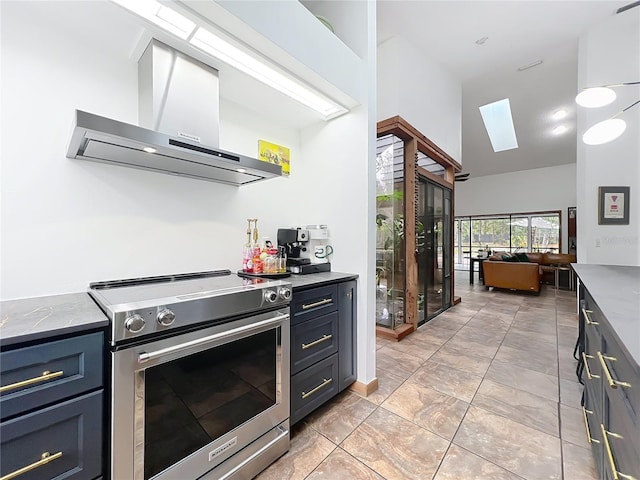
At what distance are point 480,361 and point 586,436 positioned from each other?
100cm

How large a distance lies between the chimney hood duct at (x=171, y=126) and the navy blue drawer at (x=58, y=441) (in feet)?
3.49

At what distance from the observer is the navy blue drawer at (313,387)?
159cm

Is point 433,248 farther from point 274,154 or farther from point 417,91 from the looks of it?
point 274,154

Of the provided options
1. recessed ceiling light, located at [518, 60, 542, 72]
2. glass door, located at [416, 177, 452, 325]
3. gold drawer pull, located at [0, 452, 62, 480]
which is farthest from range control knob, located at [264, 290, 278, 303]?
recessed ceiling light, located at [518, 60, 542, 72]

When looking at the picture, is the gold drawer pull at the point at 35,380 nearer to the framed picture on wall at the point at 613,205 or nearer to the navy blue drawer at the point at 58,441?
the navy blue drawer at the point at 58,441

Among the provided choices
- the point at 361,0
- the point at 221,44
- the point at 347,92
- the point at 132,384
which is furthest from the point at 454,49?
the point at 132,384

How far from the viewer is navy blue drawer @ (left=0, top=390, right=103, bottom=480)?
787 millimetres

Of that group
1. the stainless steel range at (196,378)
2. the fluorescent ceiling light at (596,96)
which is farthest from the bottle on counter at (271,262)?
the fluorescent ceiling light at (596,96)

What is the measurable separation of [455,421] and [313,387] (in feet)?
3.12

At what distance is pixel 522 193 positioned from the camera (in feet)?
28.1

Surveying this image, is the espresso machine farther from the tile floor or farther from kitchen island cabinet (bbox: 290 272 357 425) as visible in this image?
the tile floor

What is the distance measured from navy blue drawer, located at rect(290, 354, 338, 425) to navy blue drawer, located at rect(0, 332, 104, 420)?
99 cm

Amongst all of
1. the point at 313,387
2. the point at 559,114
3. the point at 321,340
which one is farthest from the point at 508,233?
the point at 313,387

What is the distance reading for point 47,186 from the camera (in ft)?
4.38
